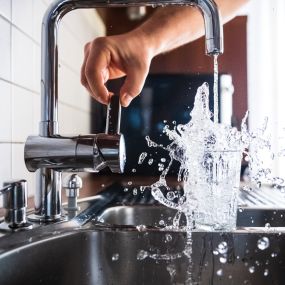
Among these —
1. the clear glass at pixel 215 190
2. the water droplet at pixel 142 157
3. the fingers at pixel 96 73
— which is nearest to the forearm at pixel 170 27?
the fingers at pixel 96 73

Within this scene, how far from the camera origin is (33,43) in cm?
→ 97

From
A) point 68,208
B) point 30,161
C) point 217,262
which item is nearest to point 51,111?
point 30,161

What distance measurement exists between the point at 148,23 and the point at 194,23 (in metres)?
0.11

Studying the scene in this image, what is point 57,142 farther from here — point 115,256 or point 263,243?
point 263,243

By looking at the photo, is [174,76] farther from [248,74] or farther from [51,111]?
[51,111]

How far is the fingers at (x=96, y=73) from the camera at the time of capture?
2.13 ft

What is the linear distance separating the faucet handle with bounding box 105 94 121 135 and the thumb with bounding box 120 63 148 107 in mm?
28

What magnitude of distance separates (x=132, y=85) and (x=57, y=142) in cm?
19

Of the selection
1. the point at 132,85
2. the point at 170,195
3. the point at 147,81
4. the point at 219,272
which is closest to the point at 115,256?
the point at 219,272

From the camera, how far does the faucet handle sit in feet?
1.95

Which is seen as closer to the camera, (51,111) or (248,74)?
(51,111)

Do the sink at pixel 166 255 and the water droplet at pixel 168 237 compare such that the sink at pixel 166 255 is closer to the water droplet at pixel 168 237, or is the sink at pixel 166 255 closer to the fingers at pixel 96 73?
the water droplet at pixel 168 237

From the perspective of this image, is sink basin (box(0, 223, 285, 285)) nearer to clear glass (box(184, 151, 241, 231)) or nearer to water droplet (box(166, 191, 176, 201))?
clear glass (box(184, 151, 241, 231))

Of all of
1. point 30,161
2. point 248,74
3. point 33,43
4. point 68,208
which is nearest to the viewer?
point 30,161
